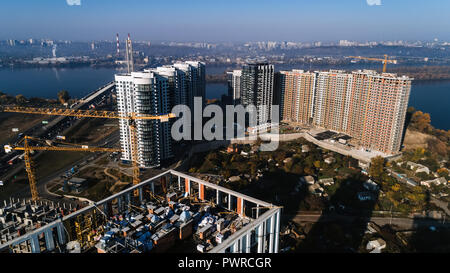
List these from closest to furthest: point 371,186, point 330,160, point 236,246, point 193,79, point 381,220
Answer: point 236,246
point 381,220
point 371,186
point 330,160
point 193,79

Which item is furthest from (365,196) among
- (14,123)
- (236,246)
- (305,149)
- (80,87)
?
(80,87)

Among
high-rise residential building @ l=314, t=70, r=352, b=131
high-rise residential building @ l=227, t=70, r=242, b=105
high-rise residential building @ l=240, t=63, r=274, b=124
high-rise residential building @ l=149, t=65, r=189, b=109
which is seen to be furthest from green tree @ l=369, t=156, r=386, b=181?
high-rise residential building @ l=227, t=70, r=242, b=105

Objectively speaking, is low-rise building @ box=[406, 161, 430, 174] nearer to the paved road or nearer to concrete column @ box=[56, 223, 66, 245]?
the paved road

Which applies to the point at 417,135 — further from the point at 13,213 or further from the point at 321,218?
the point at 13,213

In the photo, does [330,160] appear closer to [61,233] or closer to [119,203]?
[119,203]
